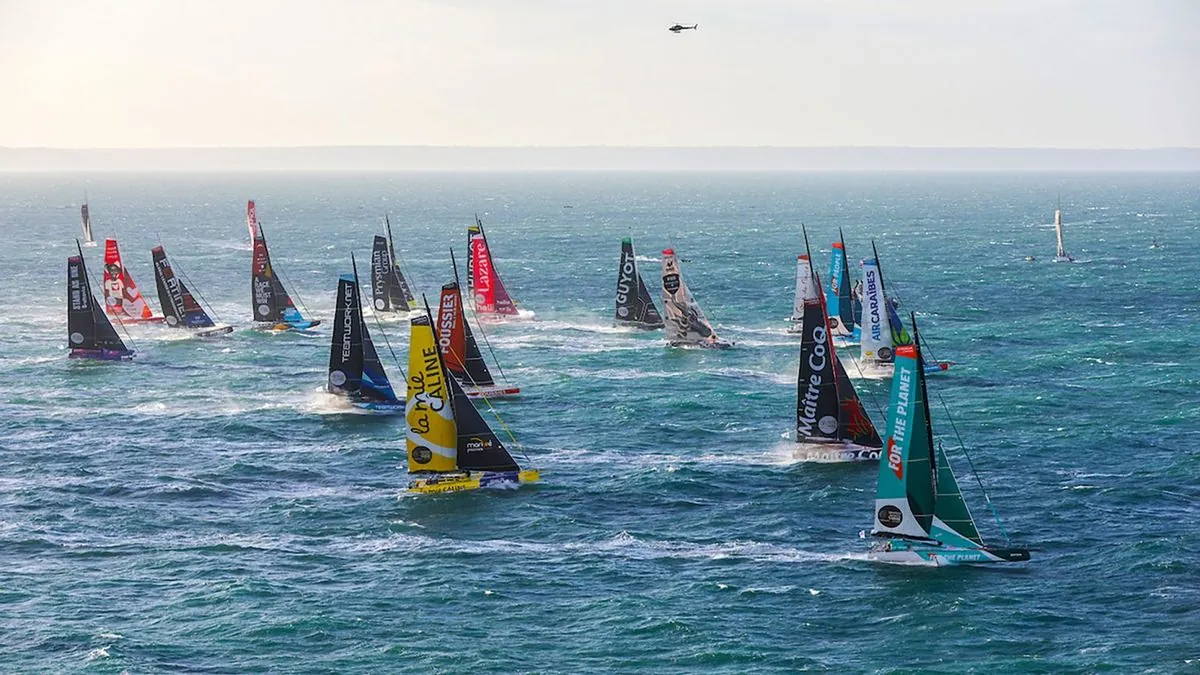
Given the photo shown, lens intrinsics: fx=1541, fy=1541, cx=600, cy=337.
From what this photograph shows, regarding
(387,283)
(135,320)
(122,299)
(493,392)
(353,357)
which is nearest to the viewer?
(353,357)

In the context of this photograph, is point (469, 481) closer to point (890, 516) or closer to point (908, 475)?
point (890, 516)

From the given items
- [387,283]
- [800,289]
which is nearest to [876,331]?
[800,289]

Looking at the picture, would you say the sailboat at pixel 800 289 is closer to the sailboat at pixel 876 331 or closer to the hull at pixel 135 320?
the sailboat at pixel 876 331

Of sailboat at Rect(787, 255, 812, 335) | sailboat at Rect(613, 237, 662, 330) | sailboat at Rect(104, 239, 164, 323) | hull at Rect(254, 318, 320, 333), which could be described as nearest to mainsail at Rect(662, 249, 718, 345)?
sailboat at Rect(787, 255, 812, 335)

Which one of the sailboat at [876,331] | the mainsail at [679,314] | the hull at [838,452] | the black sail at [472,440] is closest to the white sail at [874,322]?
the sailboat at [876,331]

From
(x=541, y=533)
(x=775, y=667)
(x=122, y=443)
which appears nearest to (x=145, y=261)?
(x=122, y=443)

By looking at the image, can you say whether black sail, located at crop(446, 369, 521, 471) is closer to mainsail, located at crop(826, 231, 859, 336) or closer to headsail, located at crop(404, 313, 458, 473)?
headsail, located at crop(404, 313, 458, 473)
